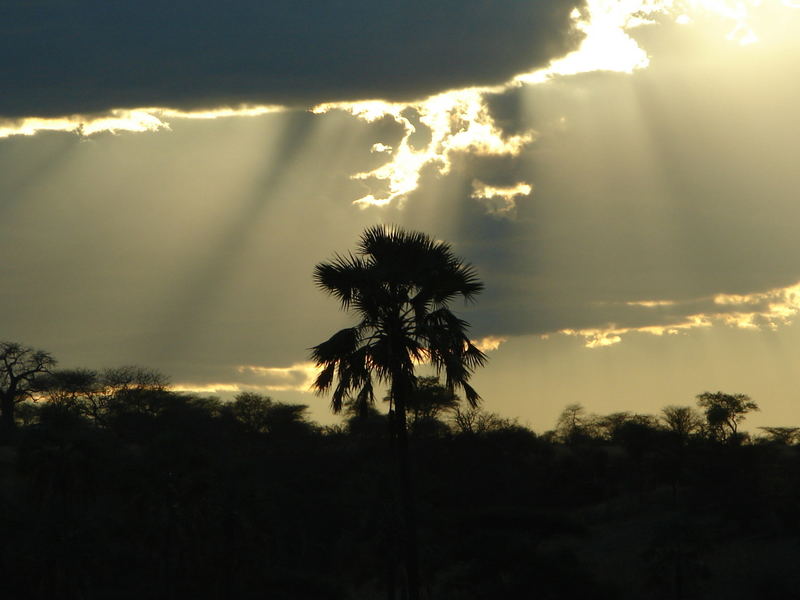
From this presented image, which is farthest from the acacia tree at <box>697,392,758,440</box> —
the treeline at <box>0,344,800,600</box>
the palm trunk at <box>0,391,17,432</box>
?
the palm trunk at <box>0,391,17,432</box>

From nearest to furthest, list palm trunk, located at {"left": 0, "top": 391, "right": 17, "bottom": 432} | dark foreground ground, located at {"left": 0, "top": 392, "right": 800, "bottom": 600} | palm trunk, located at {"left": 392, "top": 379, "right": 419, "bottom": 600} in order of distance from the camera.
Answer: palm trunk, located at {"left": 392, "top": 379, "right": 419, "bottom": 600}
dark foreground ground, located at {"left": 0, "top": 392, "right": 800, "bottom": 600}
palm trunk, located at {"left": 0, "top": 391, "right": 17, "bottom": 432}

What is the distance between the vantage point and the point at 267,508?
5447cm

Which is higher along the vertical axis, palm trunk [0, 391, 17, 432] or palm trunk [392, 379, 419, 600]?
palm trunk [0, 391, 17, 432]

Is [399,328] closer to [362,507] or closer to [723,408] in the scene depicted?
[362,507]

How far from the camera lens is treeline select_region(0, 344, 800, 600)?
50.1m

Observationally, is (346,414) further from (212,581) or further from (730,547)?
(212,581)

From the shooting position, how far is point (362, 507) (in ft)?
175

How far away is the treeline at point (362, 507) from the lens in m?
50.1

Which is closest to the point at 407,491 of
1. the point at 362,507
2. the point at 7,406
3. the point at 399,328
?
the point at 399,328

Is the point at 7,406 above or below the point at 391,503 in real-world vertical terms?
above

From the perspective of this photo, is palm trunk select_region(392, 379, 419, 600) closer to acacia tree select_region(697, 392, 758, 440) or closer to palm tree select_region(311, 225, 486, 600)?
palm tree select_region(311, 225, 486, 600)

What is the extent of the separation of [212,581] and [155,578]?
28.9ft

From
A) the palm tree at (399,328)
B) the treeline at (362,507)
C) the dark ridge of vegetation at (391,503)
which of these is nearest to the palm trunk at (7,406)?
the treeline at (362,507)

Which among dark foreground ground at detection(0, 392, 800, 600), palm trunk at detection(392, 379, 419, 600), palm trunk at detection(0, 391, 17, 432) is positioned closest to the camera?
palm trunk at detection(392, 379, 419, 600)
